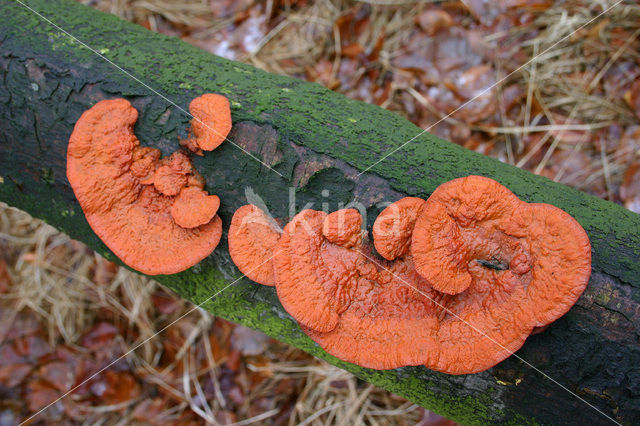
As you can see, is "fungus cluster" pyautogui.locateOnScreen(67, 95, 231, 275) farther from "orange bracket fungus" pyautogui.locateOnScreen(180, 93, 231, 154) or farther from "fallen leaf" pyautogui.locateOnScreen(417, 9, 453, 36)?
"fallen leaf" pyautogui.locateOnScreen(417, 9, 453, 36)

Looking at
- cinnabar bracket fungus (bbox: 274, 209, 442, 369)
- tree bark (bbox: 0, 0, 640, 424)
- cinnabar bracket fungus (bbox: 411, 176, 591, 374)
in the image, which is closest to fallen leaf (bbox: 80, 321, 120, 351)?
tree bark (bbox: 0, 0, 640, 424)

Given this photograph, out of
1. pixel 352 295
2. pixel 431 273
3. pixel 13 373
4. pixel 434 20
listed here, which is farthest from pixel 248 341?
pixel 434 20

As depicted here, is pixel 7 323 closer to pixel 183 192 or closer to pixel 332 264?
pixel 183 192

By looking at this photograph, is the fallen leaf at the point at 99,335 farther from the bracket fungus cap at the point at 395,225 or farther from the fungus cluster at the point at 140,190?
the bracket fungus cap at the point at 395,225

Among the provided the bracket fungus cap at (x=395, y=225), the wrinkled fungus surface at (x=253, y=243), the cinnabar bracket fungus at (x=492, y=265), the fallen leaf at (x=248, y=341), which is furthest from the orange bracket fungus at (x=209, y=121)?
the fallen leaf at (x=248, y=341)

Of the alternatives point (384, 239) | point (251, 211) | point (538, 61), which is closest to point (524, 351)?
point (384, 239)
